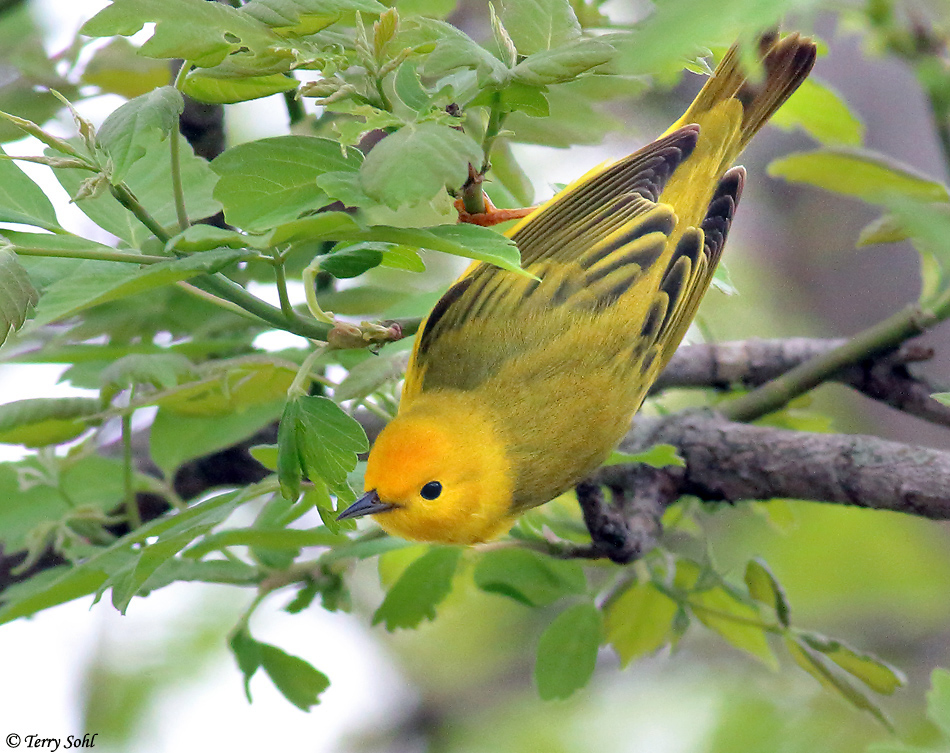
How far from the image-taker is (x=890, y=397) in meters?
1.85

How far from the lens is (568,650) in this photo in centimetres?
160

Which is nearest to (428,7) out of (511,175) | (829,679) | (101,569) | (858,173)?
(511,175)

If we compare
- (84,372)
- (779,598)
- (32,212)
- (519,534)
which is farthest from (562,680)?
(32,212)

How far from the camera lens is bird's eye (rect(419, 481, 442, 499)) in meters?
1.70

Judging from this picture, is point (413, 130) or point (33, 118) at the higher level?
point (413, 130)

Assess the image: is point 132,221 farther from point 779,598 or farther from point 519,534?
point 779,598

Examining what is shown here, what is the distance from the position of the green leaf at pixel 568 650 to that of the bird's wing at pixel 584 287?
17.3 inches

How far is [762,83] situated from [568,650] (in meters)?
1.00

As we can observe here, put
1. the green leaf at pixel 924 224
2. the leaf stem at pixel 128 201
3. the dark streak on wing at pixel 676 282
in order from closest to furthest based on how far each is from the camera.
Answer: the green leaf at pixel 924 224 → the leaf stem at pixel 128 201 → the dark streak on wing at pixel 676 282

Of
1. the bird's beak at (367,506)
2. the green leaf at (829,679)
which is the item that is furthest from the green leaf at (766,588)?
the bird's beak at (367,506)

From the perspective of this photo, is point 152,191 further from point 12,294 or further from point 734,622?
point 734,622

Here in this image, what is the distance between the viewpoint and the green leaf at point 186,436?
1.69 metres

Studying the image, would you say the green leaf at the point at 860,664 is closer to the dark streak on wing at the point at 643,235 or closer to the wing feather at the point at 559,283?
the wing feather at the point at 559,283

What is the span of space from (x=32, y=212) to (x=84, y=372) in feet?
1.47
